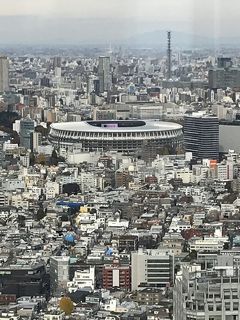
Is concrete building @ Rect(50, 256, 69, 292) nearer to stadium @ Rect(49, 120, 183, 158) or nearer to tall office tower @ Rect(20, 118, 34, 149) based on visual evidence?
stadium @ Rect(49, 120, 183, 158)

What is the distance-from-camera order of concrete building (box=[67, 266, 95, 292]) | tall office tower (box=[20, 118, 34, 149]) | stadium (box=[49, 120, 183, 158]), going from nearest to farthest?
concrete building (box=[67, 266, 95, 292])
stadium (box=[49, 120, 183, 158])
tall office tower (box=[20, 118, 34, 149])

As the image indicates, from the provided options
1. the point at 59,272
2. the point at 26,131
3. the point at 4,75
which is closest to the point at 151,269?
the point at 59,272

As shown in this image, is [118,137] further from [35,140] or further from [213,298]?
[213,298]

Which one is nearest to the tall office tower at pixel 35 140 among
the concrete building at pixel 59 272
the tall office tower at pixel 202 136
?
the tall office tower at pixel 202 136

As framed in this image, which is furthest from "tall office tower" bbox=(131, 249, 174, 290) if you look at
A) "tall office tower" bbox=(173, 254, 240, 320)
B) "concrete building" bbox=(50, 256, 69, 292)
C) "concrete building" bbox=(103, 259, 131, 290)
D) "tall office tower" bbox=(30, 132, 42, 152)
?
"tall office tower" bbox=(30, 132, 42, 152)

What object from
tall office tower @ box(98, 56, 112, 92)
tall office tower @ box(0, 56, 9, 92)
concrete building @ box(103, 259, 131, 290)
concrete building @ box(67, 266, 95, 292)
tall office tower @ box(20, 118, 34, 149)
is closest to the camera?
concrete building @ box(67, 266, 95, 292)

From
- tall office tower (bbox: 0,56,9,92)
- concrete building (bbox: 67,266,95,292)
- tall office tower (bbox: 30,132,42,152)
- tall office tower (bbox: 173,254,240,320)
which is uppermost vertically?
tall office tower (bbox: 173,254,240,320)

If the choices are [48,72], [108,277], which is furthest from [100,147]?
[108,277]

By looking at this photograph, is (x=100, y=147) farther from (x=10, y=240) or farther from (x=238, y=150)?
(x=10, y=240)
